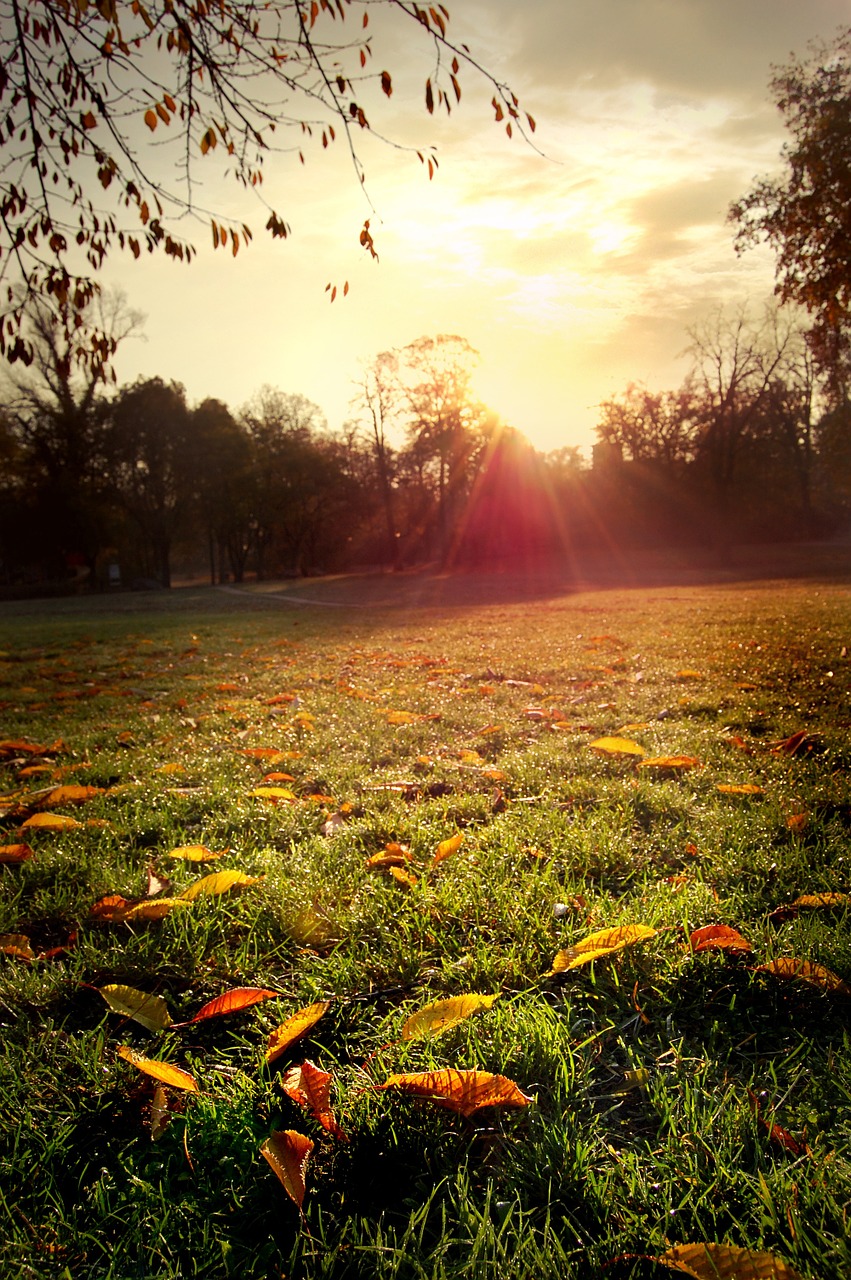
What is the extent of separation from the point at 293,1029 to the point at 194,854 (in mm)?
1078

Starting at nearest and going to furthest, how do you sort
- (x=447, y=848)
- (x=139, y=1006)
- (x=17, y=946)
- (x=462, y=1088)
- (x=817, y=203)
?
1. (x=462, y=1088)
2. (x=139, y=1006)
3. (x=17, y=946)
4. (x=447, y=848)
5. (x=817, y=203)

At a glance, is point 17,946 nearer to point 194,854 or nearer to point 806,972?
point 194,854

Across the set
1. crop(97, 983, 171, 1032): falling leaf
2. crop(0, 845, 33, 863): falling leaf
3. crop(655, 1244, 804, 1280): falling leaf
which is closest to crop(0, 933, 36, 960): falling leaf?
crop(97, 983, 171, 1032): falling leaf

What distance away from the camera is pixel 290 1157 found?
3.87 feet

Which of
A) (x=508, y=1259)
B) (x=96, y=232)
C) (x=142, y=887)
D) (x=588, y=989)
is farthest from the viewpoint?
(x=96, y=232)

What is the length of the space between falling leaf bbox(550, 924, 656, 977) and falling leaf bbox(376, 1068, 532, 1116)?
16.3 inches

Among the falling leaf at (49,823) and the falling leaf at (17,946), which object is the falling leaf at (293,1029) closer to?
the falling leaf at (17,946)

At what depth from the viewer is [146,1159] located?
126 cm

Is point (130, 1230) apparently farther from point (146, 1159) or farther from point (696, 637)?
point (696, 637)

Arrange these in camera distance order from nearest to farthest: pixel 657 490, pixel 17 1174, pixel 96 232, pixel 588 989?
pixel 17 1174 → pixel 588 989 → pixel 96 232 → pixel 657 490

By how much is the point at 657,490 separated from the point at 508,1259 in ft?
148

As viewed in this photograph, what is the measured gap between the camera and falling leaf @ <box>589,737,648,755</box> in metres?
3.50

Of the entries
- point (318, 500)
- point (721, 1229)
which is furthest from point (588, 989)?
point (318, 500)

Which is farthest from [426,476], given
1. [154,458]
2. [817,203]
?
[817,203]
